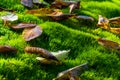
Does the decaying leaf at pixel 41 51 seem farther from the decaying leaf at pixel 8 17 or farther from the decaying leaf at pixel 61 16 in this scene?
the decaying leaf at pixel 61 16

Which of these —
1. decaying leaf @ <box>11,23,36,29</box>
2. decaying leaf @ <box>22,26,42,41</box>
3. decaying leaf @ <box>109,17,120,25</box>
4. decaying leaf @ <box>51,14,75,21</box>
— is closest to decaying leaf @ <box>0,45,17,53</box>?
decaying leaf @ <box>22,26,42,41</box>

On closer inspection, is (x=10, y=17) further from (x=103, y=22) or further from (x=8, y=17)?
(x=103, y=22)

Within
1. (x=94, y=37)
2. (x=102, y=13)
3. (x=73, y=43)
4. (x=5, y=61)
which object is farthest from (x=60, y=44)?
(x=102, y=13)

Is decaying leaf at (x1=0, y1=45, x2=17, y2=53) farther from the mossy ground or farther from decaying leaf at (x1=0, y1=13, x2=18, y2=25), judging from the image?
decaying leaf at (x1=0, y1=13, x2=18, y2=25)

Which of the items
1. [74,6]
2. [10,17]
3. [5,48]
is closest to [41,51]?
[5,48]

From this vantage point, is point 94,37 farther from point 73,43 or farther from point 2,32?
point 2,32
